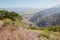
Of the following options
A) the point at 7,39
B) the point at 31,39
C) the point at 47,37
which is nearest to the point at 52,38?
the point at 47,37

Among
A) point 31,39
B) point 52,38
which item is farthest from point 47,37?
point 31,39

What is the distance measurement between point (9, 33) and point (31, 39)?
0.99 metres

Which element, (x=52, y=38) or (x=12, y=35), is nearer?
(x=12, y=35)

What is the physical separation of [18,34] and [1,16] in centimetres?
1480

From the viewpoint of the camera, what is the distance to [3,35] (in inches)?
334

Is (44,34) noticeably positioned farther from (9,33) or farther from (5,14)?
(5,14)

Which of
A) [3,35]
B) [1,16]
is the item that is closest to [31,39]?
[3,35]

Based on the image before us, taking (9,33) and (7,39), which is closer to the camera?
(7,39)

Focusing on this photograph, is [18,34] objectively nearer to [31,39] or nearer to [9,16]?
[31,39]

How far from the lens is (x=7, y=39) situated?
809 cm

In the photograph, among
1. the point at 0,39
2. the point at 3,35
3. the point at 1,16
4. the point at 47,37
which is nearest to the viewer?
the point at 0,39

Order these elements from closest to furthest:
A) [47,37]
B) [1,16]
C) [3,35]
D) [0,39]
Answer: [0,39] < [3,35] < [47,37] < [1,16]

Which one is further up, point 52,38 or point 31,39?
point 31,39

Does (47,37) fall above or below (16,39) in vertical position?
below
